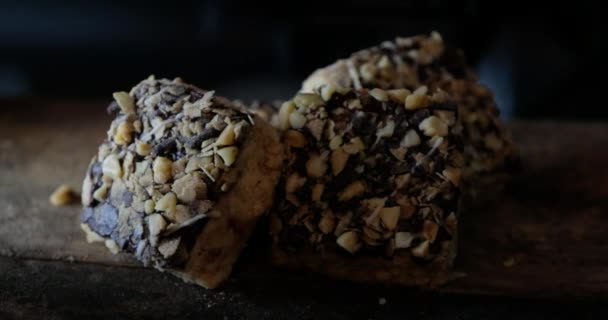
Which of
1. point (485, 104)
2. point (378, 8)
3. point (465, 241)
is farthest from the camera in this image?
point (378, 8)

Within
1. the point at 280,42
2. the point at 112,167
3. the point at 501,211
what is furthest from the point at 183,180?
the point at 280,42

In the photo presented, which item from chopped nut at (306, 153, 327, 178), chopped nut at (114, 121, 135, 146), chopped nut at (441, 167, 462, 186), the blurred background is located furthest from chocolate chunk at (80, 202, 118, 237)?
the blurred background

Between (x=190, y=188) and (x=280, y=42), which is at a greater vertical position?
(x=280, y=42)

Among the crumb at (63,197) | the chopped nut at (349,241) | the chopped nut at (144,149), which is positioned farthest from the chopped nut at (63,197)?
the chopped nut at (349,241)

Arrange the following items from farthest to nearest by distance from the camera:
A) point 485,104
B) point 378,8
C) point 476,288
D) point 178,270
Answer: point 378,8, point 485,104, point 476,288, point 178,270

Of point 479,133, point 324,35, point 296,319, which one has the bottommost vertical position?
point 296,319

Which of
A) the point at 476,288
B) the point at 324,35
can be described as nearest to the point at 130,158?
the point at 476,288

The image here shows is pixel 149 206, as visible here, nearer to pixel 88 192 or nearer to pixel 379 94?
pixel 88 192

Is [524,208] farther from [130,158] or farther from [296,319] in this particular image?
[130,158]
